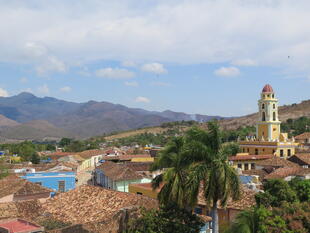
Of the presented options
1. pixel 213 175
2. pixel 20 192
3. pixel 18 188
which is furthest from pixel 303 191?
pixel 18 188

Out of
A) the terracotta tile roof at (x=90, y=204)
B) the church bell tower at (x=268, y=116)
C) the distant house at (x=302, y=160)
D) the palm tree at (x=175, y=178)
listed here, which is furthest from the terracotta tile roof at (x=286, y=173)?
the church bell tower at (x=268, y=116)

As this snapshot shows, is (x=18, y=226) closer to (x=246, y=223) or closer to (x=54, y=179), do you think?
(x=246, y=223)

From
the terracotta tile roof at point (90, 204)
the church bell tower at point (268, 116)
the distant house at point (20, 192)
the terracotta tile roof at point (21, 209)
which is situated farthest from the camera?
the church bell tower at point (268, 116)

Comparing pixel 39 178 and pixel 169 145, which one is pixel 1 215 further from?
pixel 39 178

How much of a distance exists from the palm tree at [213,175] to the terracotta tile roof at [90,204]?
14.6 ft

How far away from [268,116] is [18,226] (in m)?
34.6

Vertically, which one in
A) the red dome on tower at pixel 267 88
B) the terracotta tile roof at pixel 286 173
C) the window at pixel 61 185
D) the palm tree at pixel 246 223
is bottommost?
the window at pixel 61 185

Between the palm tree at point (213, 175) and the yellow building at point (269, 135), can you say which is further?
the yellow building at point (269, 135)

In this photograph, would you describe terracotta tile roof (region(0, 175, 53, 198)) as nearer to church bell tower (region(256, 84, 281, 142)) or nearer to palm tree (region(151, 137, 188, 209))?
palm tree (region(151, 137, 188, 209))

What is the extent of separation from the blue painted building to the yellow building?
2268 cm

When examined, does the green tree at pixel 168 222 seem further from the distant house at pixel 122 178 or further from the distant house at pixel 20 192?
the distant house at pixel 122 178

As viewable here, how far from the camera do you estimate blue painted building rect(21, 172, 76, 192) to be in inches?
1191

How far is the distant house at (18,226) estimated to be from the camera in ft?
45.2

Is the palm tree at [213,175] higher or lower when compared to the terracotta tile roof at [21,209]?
higher
